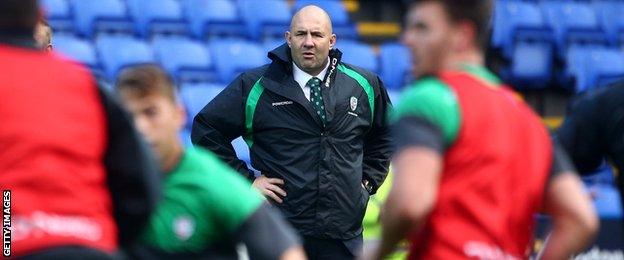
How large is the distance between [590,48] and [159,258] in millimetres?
12201

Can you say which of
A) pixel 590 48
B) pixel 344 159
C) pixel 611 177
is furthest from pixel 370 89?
pixel 590 48

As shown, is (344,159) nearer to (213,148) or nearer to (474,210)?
(213,148)

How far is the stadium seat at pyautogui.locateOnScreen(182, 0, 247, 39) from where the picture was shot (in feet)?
49.6

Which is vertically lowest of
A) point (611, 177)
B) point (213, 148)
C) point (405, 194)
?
point (611, 177)

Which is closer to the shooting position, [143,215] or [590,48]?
[143,215]

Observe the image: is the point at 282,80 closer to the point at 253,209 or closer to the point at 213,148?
the point at 213,148

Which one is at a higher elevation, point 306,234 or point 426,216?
point 426,216

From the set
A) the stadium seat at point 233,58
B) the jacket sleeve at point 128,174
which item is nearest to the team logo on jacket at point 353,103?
the jacket sleeve at point 128,174

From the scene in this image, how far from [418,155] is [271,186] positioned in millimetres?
3986

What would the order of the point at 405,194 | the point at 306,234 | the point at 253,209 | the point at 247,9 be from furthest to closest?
the point at 247,9, the point at 306,234, the point at 253,209, the point at 405,194

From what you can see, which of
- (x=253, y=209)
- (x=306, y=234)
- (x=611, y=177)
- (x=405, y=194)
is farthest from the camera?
(x=611, y=177)

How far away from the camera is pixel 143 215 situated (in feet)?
14.3

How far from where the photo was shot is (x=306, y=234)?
8.19 m

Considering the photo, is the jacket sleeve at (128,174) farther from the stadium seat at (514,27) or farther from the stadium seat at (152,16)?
the stadium seat at (514,27)
